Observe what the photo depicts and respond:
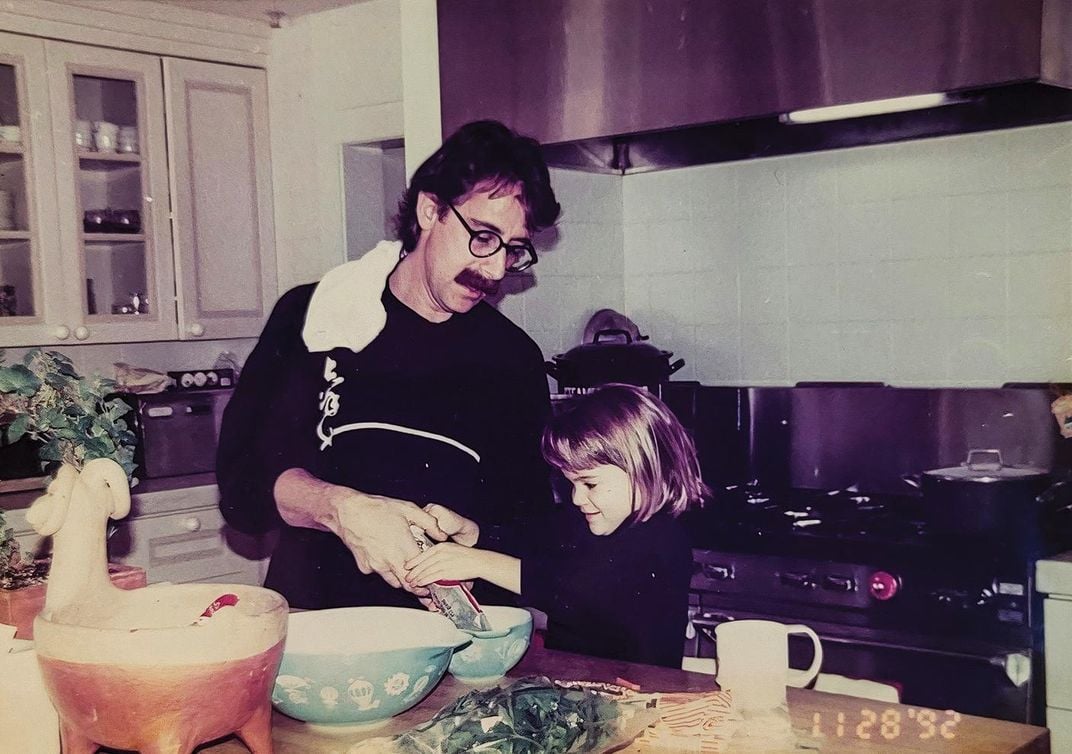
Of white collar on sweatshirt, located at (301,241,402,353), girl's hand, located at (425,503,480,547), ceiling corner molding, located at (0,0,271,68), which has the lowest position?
girl's hand, located at (425,503,480,547)

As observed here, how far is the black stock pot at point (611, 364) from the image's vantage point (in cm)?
149

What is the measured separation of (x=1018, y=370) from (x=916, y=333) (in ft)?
0.56

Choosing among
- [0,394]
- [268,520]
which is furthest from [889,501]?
[0,394]

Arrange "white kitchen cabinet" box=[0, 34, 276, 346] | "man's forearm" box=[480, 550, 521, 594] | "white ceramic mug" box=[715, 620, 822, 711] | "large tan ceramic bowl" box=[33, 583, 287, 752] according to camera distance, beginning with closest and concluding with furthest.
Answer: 1. "large tan ceramic bowl" box=[33, 583, 287, 752]
2. "white ceramic mug" box=[715, 620, 822, 711]
3. "man's forearm" box=[480, 550, 521, 594]
4. "white kitchen cabinet" box=[0, 34, 276, 346]

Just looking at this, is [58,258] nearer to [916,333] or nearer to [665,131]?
[665,131]

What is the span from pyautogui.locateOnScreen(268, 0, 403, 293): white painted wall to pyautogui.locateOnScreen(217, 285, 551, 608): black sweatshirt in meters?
0.32

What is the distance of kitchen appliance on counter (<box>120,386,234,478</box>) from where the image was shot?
2043 millimetres

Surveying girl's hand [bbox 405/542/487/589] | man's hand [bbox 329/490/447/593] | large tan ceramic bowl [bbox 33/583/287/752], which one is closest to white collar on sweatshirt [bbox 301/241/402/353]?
man's hand [bbox 329/490/447/593]

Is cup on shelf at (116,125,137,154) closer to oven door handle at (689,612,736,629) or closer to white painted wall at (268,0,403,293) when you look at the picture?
white painted wall at (268,0,403,293)

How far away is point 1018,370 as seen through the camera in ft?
5.76

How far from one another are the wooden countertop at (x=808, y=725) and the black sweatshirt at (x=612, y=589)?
0.23m

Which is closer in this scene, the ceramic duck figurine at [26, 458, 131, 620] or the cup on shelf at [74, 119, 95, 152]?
the ceramic duck figurine at [26, 458, 131, 620]

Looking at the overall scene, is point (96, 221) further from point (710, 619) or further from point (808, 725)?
point (808, 725)

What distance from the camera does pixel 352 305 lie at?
5.08ft
